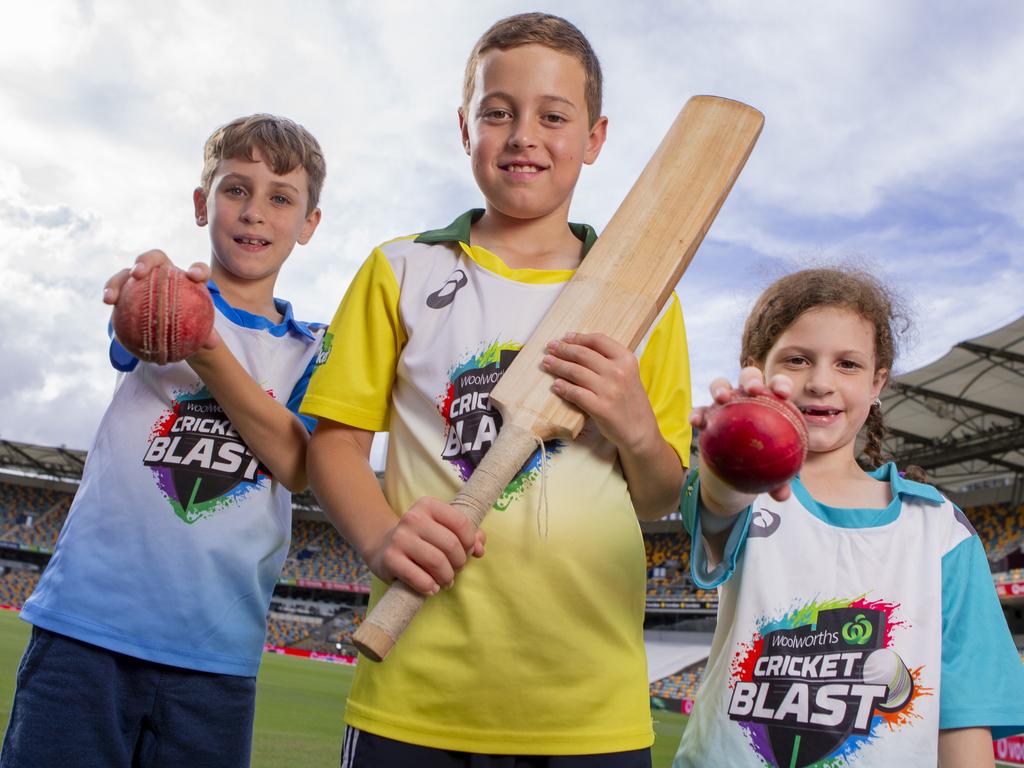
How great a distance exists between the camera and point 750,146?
1.78 metres

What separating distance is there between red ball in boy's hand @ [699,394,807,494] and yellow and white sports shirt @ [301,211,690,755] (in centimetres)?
28

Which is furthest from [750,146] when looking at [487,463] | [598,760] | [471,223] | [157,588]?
[157,588]

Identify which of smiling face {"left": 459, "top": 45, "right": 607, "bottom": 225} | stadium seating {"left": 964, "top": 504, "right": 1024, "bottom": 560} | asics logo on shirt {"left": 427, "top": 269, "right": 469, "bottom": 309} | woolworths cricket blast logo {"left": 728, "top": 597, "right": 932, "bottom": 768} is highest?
stadium seating {"left": 964, "top": 504, "right": 1024, "bottom": 560}

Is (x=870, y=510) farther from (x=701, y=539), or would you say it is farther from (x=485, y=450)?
(x=485, y=450)

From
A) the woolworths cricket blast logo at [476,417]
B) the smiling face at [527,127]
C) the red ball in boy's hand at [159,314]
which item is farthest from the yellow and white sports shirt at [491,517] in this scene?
the red ball in boy's hand at [159,314]

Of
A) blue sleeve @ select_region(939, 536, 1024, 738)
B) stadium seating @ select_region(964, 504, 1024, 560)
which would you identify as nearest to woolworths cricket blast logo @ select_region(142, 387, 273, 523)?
blue sleeve @ select_region(939, 536, 1024, 738)

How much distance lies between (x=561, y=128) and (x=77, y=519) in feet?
4.14

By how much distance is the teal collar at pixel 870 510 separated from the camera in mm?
1775

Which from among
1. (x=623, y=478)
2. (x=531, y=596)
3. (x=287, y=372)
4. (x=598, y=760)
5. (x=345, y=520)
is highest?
(x=287, y=372)

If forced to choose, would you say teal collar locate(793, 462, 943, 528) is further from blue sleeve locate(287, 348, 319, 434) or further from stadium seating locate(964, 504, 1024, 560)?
stadium seating locate(964, 504, 1024, 560)

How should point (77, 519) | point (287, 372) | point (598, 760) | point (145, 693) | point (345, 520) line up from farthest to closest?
1. point (287, 372)
2. point (77, 519)
3. point (145, 693)
4. point (345, 520)
5. point (598, 760)

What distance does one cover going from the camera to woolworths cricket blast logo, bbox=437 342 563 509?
1448mm

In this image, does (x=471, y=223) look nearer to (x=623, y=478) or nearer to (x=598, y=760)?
(x=623, y=478)

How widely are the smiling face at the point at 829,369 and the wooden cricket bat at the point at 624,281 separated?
395mm
